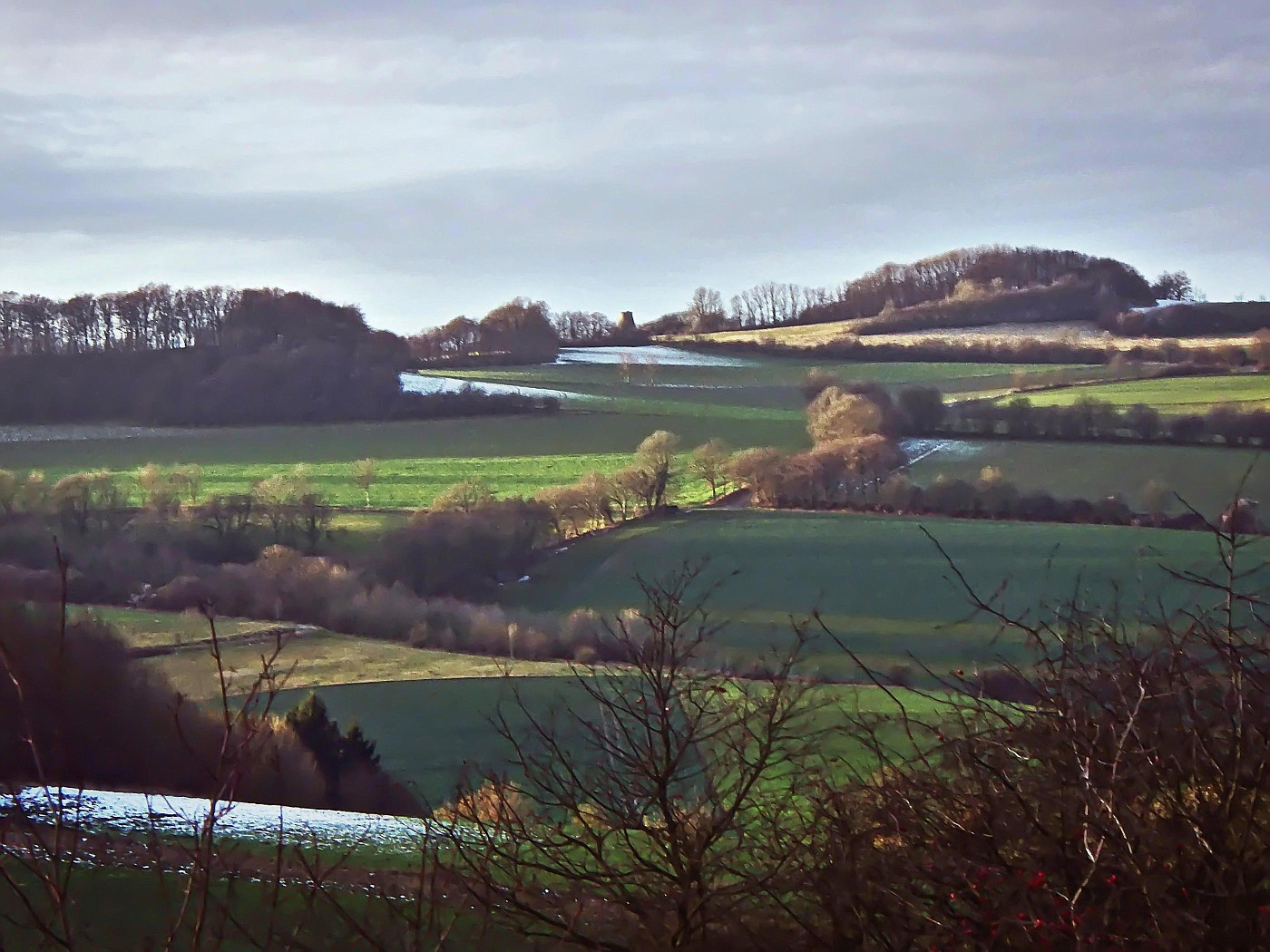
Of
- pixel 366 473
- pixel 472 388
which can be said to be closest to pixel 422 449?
pixel 366 473

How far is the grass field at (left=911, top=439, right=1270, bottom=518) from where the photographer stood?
763 cm

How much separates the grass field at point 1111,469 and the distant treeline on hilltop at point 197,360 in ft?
12.5

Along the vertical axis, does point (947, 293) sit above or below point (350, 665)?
above

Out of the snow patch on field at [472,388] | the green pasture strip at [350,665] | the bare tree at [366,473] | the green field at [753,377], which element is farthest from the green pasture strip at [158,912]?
the green field at [753,377]

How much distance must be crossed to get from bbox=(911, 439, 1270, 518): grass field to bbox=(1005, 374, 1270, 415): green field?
37 cm

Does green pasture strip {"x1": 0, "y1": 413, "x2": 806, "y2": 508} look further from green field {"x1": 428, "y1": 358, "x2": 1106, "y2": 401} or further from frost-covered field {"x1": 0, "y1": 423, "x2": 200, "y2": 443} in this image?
green field {"x1": 428, "y1": 358, "x2": 1106, "y2": 401}

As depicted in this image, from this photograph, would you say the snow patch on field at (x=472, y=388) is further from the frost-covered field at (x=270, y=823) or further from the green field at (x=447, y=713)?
the frost-covered field at (x=270, y=823)

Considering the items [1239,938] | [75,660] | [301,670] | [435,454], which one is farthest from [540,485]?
[1239,938]

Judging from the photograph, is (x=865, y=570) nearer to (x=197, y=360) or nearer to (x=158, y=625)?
(x=158, y=625)

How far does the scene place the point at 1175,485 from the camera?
7613 mm

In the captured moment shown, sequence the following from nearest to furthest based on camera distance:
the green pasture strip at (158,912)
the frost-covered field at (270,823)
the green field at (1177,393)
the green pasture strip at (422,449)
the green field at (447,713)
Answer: the green pasture strip at (158,912), the frost-covered field at (270,823), the green field at (447,713), the green field at (1177,393), the green pasture strip at (422,449)

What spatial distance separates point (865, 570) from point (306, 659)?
147 inches

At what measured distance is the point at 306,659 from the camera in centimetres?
795

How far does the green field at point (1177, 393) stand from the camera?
8.18m
